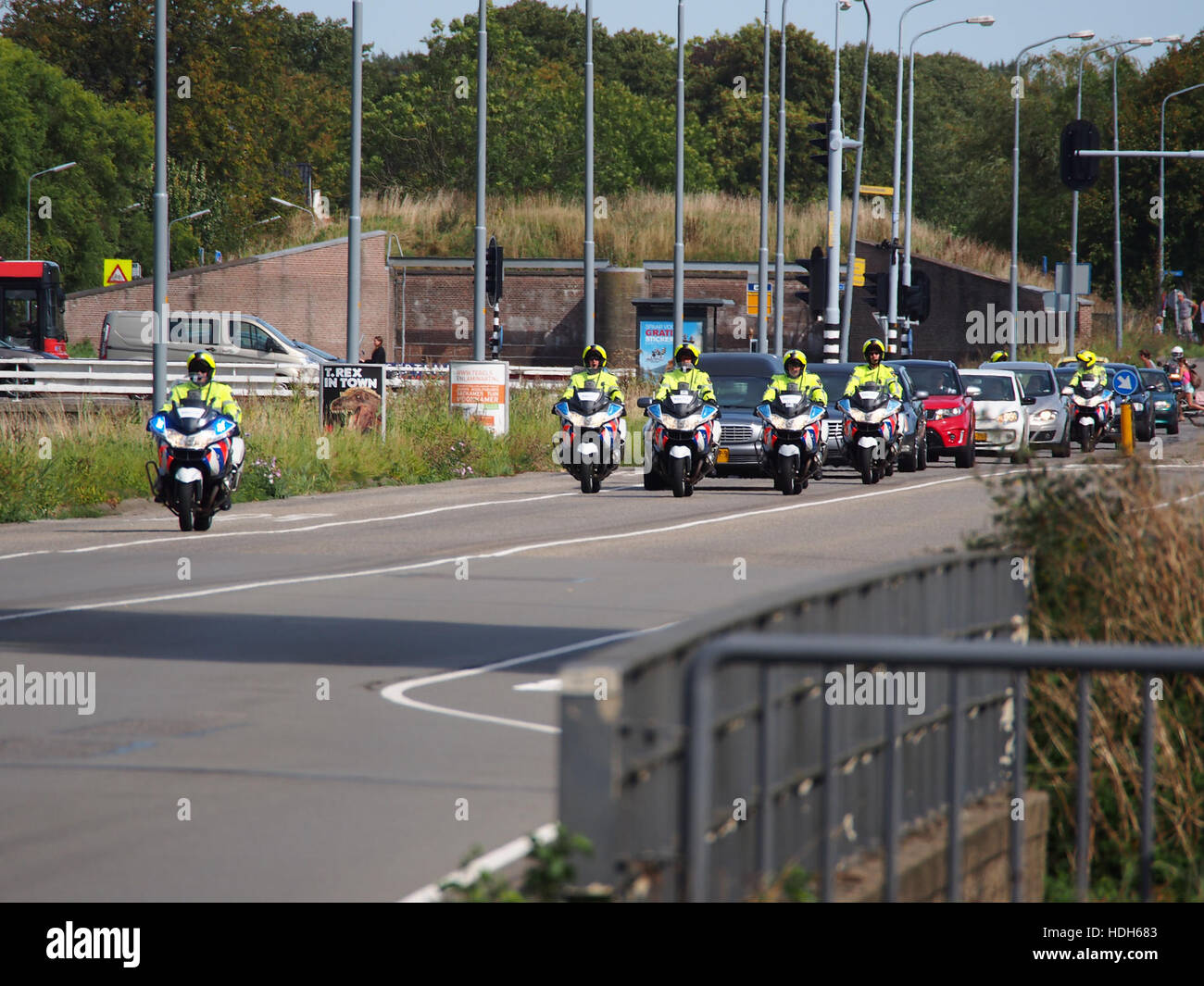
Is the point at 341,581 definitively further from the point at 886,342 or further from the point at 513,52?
the point at 513,52

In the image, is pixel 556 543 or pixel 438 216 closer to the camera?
pixel 556 543

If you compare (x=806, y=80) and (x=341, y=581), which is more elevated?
(x=806, y=80)

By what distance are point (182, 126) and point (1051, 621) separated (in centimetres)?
7790

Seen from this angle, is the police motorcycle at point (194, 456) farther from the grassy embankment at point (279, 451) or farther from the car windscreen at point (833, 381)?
the car windscreen at point (833, 381)

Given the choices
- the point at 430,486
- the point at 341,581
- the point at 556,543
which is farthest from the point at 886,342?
the point at 341,581

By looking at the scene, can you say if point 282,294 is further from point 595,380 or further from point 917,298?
point 595,380

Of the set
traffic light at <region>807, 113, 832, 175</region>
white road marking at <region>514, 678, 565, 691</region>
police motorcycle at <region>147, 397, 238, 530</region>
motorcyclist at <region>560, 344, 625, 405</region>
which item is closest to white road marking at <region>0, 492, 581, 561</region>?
police motorcycle at <region>147, 397, 238, 530</region>

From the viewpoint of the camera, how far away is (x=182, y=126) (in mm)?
80875

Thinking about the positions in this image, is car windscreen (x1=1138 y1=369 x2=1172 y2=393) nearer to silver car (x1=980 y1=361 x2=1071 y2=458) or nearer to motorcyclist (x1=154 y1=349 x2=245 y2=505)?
silver car (x1=980 y1=361 x2=1071 y2=458)


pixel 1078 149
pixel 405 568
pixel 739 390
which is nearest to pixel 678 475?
pixel 739 390

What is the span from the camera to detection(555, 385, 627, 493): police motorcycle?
23.2m

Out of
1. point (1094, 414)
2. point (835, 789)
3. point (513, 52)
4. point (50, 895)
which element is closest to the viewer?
point (835, 789)

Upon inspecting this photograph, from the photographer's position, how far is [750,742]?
416 centimetres

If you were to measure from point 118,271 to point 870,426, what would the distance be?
35.5 metres
